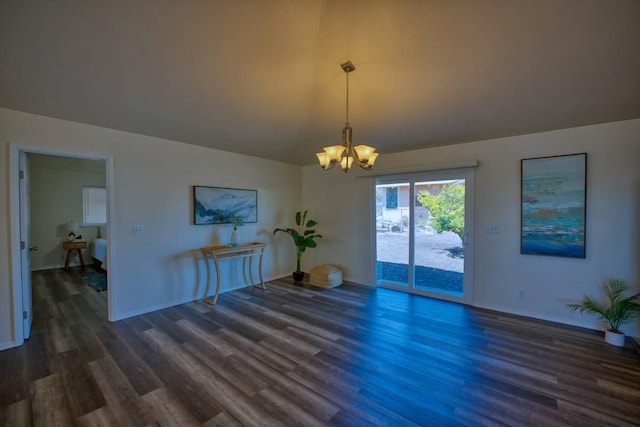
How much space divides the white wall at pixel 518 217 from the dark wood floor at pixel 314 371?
1.26 ft

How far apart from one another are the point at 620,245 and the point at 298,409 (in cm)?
397

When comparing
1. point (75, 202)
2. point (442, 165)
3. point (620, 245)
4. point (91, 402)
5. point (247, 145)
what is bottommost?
point (91, 402)

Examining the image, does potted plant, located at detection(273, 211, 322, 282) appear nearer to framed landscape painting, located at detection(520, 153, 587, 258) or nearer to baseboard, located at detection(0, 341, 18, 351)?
framed landscape painting, located at detection(520, 153, 587, 258)

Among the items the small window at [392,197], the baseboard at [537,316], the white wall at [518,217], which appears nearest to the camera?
the white wall at [518,217]

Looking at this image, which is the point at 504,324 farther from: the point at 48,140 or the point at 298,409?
the point at 48,140

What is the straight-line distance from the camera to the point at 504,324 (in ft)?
10.8

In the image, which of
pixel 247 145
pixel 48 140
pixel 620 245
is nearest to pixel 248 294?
pixel 247 145

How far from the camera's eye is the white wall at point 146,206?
9.05 ft

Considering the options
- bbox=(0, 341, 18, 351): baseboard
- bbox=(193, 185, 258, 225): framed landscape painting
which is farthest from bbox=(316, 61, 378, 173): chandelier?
bbox=(0, 341, 18, 351): baseboard

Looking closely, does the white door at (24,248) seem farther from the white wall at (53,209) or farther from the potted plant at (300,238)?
the white wall at (53,209)

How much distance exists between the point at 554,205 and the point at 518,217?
40cm

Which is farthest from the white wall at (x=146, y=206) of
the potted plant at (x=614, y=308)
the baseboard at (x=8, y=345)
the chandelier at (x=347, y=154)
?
the potted plant at (x=614, y=308)

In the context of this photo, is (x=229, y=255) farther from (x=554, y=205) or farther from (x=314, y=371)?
(x=554, y=205)

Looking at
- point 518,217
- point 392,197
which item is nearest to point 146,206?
point 392,197
